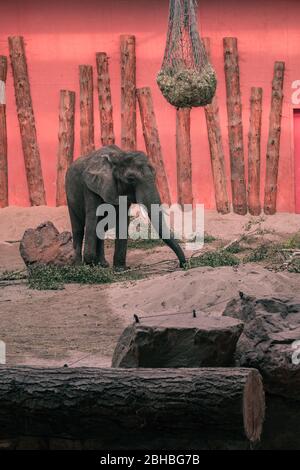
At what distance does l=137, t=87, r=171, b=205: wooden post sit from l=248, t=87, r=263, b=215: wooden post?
1412mm

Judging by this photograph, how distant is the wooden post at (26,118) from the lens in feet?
63.3

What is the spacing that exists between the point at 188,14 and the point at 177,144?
6800 millimetres

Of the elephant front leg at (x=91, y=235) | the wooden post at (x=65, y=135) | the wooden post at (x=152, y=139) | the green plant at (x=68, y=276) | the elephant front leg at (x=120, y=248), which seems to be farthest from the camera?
the wooden post at (x=65, y=135)

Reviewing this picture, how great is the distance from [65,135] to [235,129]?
2.84 m

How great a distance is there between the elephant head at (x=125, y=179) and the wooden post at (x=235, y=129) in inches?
172

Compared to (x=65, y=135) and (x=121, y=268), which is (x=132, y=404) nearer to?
(x=121, y=268)

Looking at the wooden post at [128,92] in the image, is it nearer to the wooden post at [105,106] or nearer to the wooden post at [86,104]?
the wooden post at [105,106]

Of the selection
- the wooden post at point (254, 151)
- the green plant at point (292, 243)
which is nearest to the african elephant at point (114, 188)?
the green plant at point (292, 243)

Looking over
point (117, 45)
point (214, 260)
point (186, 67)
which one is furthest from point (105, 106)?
point (186, 67)

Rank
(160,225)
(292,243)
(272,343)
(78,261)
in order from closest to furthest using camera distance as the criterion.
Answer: (272,343), (160,225), (78,261), (292,243)

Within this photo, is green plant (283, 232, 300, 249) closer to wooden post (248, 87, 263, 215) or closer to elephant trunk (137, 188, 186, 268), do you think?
elephant trunk (137, 188, 186, 268)

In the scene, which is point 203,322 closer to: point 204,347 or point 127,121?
point 204,347

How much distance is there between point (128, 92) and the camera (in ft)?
63.5

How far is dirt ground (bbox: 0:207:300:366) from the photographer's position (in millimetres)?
10430
